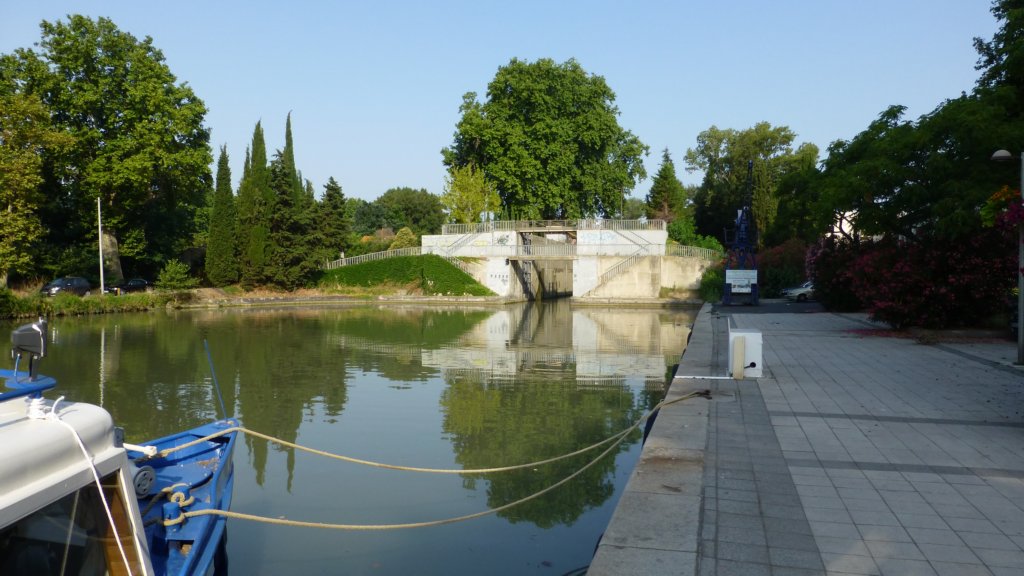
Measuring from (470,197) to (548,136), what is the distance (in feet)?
21.9

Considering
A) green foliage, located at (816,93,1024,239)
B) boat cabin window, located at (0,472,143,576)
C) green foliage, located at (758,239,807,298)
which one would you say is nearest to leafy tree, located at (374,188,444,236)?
green foliage, located at (758,239,807,298)

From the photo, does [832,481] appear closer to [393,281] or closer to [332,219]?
[393,281]

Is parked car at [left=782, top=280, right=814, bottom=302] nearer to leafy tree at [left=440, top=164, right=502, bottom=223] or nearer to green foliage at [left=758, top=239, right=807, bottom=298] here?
green foliage at [left=758, top=239, right=807, bottom=298]

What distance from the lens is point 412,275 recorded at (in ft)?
155

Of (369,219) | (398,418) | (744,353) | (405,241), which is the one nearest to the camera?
(744,353)

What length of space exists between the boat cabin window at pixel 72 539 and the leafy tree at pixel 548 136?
43831 millimetres

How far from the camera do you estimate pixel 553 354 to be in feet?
63.9

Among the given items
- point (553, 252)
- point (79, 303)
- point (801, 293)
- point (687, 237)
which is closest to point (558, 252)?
point (553, 252)

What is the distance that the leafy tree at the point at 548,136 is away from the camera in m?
47.1

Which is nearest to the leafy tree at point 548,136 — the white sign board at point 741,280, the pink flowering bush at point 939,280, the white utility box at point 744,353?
the white sign board at point 741,280

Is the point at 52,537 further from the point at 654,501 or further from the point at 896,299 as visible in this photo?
the point at 896,299

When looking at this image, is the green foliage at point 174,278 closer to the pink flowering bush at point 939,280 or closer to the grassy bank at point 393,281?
the grassy bank at point 393,281

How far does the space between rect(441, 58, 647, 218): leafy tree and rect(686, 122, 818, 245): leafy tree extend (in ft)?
42.2

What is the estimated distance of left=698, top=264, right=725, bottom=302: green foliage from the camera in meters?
39.3
